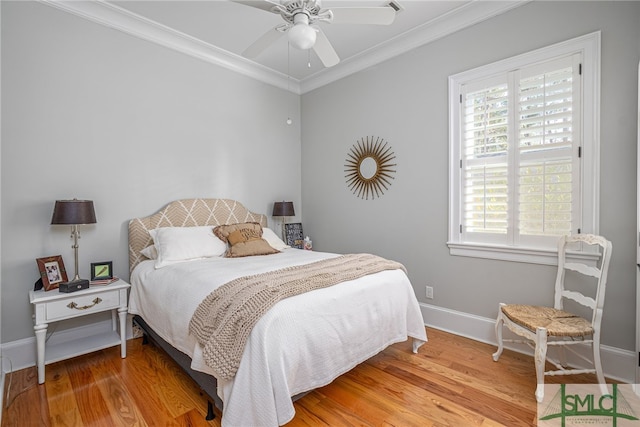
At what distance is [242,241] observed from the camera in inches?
118

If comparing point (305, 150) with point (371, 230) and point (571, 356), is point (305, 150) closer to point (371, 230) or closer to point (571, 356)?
point (371, 230)

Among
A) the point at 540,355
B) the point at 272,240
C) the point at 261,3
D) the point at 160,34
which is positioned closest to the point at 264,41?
the point at 261,3

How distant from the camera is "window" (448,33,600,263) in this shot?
2209 millimetres

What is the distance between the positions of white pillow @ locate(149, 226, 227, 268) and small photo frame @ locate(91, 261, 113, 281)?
39 centimetres

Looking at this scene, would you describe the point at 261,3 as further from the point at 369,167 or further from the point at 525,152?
the point at 525,152

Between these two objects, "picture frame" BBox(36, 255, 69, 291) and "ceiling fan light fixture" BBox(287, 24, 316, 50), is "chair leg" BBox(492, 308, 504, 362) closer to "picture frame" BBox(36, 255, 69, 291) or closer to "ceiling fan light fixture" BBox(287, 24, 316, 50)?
"ceiling fan light fixture" BBox(287, 24, 316, 50)

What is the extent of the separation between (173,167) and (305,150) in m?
1.82

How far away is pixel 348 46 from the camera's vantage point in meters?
3.32

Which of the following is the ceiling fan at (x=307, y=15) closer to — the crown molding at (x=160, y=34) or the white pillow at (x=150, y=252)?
the crown molding at (x=160, y=34)

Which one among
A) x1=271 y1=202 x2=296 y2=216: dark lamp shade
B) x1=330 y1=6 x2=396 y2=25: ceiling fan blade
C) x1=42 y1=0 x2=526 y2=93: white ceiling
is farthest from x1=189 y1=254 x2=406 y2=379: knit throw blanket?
x1=42 y1=0 x2=526 y2=93: white ceiling

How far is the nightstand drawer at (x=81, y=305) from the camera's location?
2.15m

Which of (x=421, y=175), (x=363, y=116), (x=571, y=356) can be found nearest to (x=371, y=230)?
(x=421, y=175)

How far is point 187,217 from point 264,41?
1.91 metres

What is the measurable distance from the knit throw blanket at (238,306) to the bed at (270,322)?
0.03m
